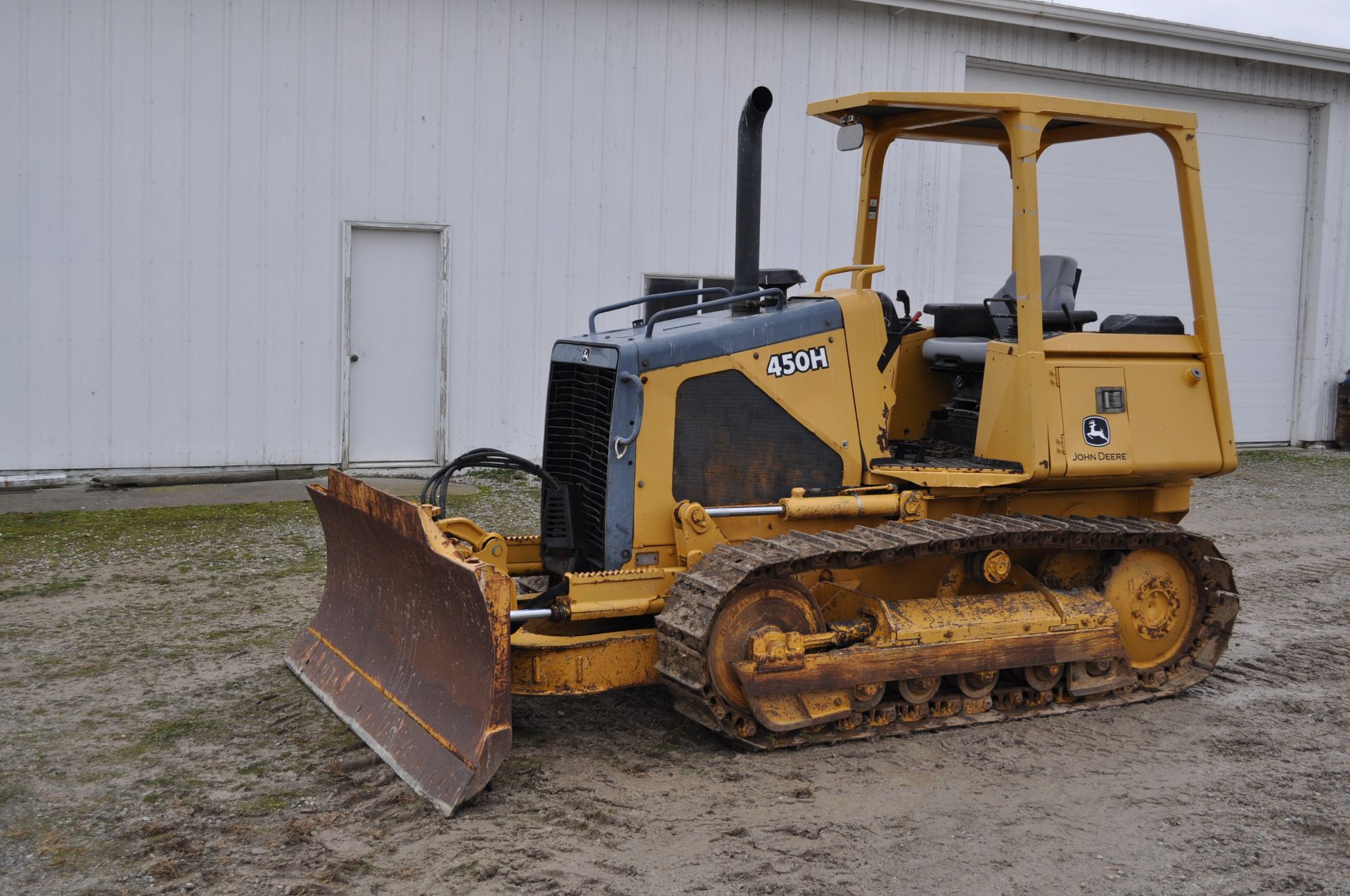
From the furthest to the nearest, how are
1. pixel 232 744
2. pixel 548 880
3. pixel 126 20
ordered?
1. pixel 126 20
2. pixel 232 744
3. pixel 548 880

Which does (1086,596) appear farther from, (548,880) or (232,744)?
(232,744)

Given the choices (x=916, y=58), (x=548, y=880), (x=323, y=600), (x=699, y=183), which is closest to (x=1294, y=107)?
(x=916, y=58)

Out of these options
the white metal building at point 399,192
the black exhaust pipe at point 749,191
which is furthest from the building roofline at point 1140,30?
the black exhaust pipe at point 749,191

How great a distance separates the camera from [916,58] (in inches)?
545

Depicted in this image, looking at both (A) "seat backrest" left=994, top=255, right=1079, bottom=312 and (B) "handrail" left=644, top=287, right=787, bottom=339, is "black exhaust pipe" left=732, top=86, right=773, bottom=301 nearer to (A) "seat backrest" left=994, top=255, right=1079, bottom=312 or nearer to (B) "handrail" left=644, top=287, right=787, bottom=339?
(B) "handrail" left=644, top=287, right=787, bottom=339

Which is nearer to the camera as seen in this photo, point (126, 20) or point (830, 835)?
point (830, 835)

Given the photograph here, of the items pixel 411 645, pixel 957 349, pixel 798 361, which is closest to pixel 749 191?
pixel 798 361

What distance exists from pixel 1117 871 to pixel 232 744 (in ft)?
11.0

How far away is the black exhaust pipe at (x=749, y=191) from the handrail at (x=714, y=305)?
6cm

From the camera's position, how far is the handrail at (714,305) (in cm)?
537

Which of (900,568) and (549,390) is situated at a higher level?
(549,390)

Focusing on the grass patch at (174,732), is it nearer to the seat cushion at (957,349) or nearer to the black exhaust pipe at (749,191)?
the black exhaust pipe at (749,191)

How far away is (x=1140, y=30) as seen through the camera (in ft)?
48.5

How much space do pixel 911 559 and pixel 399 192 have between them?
7.86m
